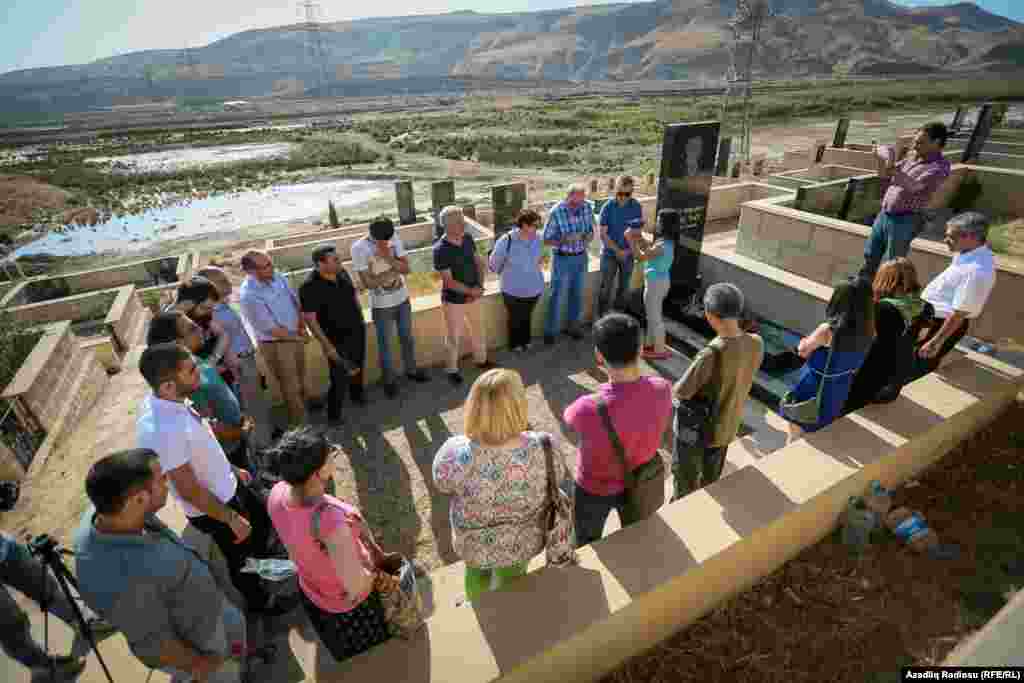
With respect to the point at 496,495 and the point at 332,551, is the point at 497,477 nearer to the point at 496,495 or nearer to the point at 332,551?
the point at 496,495

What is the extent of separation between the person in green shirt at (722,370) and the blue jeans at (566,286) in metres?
2.91

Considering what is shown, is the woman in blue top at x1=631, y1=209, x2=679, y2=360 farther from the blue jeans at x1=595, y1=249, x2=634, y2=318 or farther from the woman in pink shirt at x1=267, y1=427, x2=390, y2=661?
the woman in pink shirt at x1=267, y1=427, x2=390, y2=661

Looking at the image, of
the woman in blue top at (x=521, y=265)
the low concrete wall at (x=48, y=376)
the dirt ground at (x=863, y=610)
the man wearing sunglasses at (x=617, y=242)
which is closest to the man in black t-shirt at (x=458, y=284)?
the woman in blue top at (x=521, y=265)

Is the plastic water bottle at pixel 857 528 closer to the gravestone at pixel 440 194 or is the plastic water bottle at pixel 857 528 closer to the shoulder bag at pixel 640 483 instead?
the shoulder bag at pixel 640 483

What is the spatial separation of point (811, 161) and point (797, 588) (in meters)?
17.1

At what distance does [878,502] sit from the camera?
272 cm

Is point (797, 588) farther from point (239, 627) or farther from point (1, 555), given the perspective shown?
point (1, 555)

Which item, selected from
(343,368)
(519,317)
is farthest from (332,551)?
(519,317)

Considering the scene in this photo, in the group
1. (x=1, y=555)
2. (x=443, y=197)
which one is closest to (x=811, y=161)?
(x=443, y=197)

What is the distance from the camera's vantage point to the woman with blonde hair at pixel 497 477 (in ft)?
6.10

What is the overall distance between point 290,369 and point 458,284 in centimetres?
168

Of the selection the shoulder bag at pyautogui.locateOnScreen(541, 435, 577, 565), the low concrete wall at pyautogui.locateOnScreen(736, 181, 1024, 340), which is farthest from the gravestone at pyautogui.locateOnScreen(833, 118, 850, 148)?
the shoulder bag at pyautogui.locateOnScreen(541, 435, 577, 565)

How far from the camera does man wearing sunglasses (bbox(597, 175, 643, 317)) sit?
5.41 meters

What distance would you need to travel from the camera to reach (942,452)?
321 centimetres
